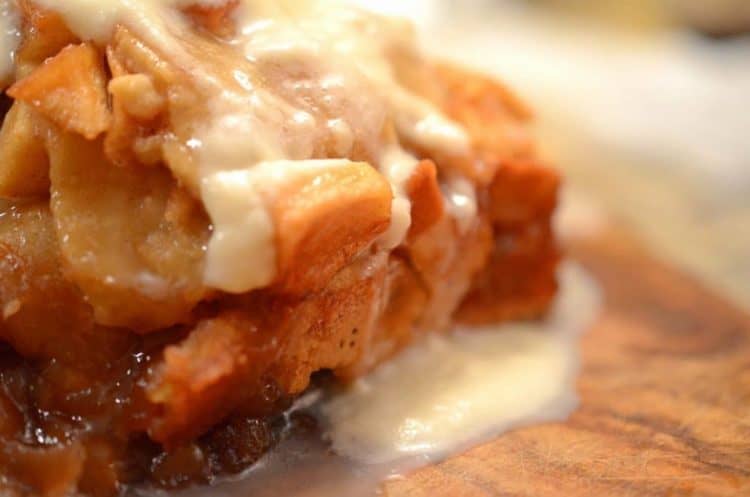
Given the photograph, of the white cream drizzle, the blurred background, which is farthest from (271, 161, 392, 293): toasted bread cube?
the blurred background

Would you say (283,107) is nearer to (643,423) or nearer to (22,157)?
(22,157)

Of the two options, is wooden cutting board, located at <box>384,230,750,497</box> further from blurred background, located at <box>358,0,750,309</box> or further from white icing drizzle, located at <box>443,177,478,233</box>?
white icing drizzle, located at <box>443,177,478,233</box>

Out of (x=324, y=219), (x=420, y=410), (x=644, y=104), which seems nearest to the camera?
(x=324, y=219)

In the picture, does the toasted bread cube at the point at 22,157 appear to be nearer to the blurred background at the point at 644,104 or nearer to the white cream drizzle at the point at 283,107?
the white cream drizzle at the point at 283,107

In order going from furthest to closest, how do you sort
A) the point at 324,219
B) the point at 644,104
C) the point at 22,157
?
the point at 644,104 → the point at 22,157 → the point at 324,219

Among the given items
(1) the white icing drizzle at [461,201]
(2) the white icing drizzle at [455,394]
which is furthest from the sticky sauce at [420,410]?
(1) the white icing drizzle at [461,201]

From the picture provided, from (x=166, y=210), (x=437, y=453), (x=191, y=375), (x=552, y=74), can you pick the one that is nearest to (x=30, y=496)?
(x=191, y=375)

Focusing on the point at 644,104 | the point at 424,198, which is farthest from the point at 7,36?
the point at 644,104
